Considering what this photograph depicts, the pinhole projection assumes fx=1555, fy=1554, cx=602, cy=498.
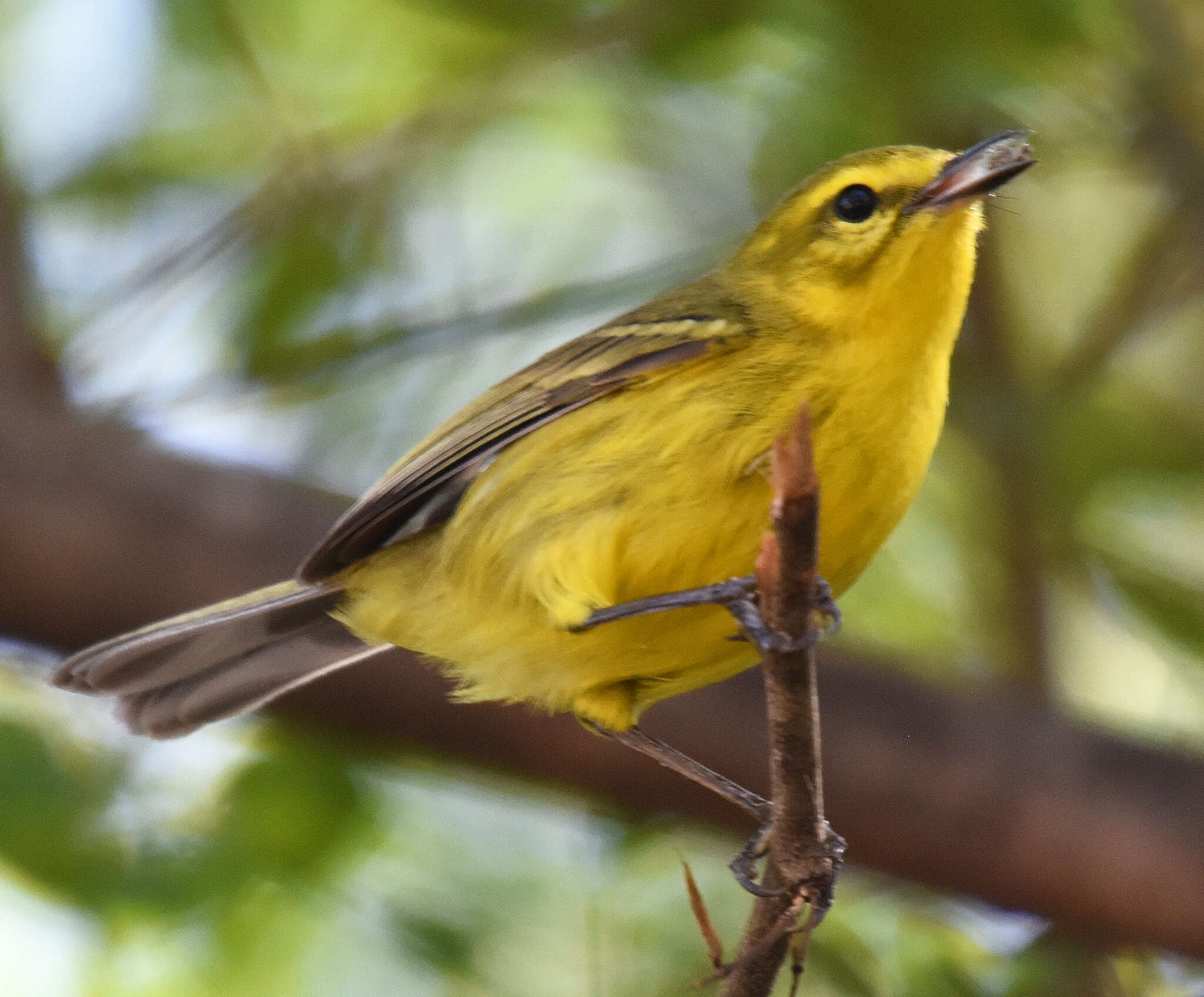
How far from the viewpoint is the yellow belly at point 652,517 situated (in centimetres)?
312

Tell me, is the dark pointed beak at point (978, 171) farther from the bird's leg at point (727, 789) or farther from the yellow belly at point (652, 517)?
the bird's leg at point (727, 789)

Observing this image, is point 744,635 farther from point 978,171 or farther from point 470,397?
point 470,397

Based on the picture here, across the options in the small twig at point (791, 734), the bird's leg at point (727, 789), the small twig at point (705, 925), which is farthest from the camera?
the bird's leg at point (727, 789)

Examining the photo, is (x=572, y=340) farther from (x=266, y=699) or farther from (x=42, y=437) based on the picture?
(x=42, y=437)

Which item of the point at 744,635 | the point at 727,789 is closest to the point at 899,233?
the point at 744,635

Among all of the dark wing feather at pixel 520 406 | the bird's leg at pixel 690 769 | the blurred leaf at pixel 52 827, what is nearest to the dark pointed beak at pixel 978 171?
the dark wing feather at pixel 520 406

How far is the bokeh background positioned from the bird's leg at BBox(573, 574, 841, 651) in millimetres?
1111

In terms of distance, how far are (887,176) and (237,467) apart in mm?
2347

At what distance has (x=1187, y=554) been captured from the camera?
6016 mm

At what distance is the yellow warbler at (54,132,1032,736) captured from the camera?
3.15m

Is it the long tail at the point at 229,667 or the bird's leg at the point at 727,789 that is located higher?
the bird's leg at the point at 727,789

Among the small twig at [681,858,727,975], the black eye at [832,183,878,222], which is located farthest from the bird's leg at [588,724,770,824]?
the black eye at [832,183,878,222]

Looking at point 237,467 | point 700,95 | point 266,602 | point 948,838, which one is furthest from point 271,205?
point 948,838

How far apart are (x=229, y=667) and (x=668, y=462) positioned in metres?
1.61
